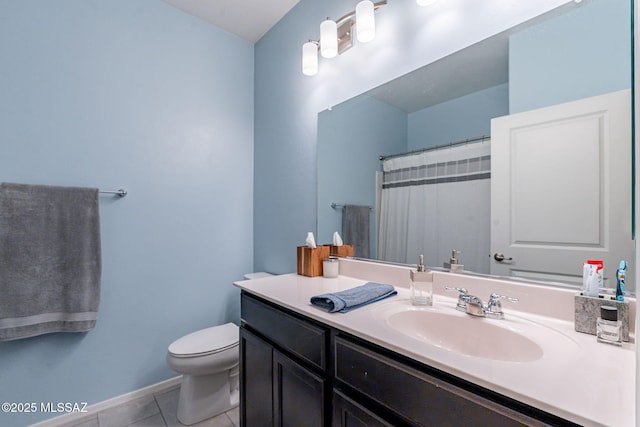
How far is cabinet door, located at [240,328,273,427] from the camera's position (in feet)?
3.69

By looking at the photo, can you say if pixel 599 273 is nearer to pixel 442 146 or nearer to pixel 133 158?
pixel 442 146

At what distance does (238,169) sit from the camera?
2.25 metres

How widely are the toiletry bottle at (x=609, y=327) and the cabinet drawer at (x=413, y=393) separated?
0.39m

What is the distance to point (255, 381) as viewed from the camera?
1215 mm

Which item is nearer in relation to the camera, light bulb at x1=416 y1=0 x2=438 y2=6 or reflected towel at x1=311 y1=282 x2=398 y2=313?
reflected towel at x1=311 y1=282 x2=398 y2=313

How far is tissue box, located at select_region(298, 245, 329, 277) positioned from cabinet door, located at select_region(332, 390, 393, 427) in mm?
700

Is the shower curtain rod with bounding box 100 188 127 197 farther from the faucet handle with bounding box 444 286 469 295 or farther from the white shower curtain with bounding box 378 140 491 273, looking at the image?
the faucet handle with bounding box 444 286 469 295

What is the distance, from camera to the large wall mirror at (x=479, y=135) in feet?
2.64

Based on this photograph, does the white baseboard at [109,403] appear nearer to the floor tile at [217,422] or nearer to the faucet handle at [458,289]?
the floor tile at [217,422]

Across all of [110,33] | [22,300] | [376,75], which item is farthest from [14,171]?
[376,75]

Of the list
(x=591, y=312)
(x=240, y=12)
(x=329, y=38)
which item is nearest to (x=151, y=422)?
(x=591, y=312)

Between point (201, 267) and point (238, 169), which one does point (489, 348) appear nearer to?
point (201, 267)

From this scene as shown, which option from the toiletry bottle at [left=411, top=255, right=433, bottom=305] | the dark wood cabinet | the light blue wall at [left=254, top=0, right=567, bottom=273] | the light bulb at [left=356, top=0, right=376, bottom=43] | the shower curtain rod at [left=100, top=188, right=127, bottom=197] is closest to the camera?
the dark wood cabinet

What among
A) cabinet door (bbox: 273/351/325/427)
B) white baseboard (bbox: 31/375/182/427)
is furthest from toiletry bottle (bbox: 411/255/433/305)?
white baseboard (bbox: 31/375/182/427)
